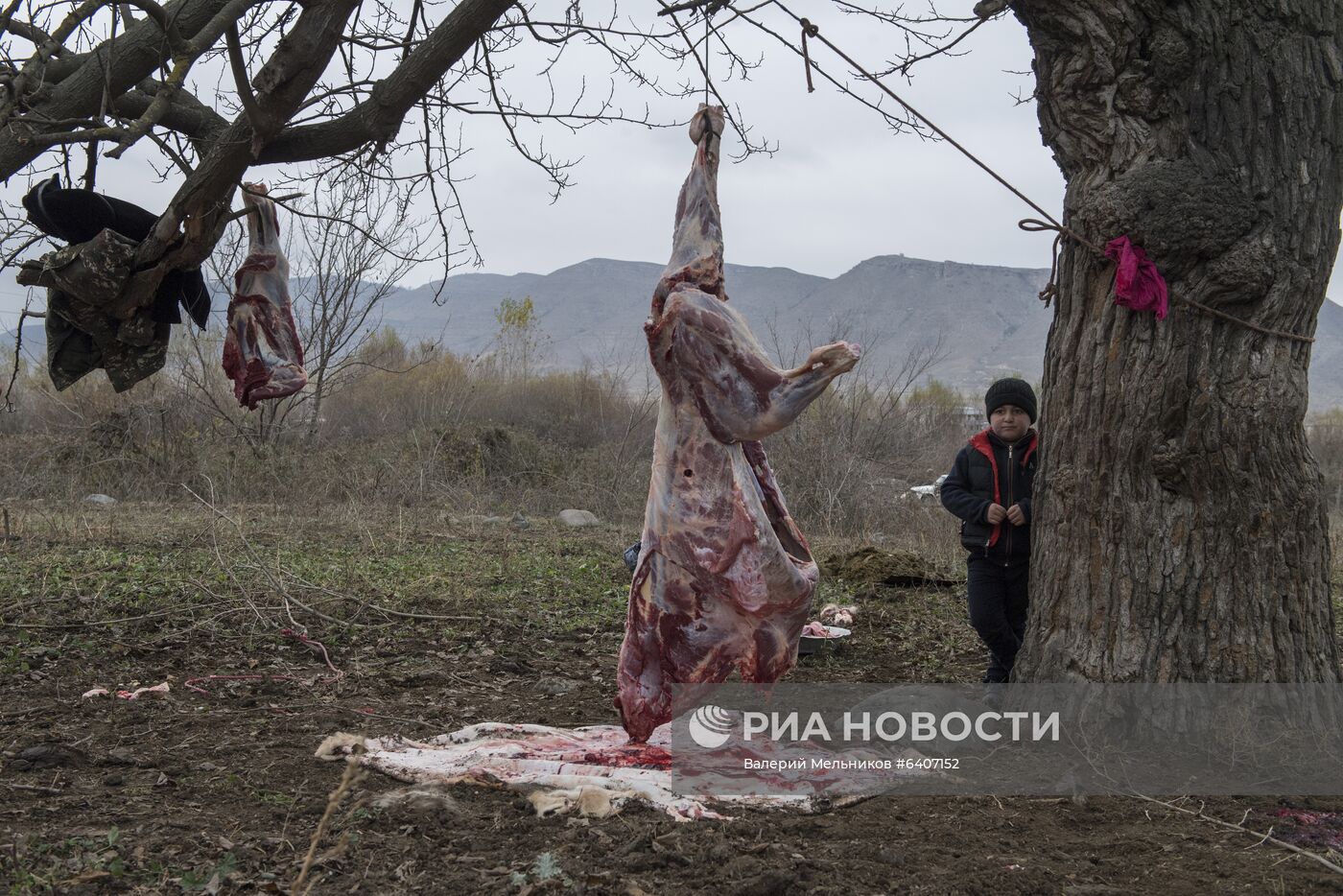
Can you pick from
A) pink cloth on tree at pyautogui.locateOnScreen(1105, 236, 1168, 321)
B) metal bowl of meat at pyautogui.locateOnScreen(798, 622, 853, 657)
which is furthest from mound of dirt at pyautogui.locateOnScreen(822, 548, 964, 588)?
pink cloth on tree at pyautogui.locateOnScreen(1105, 236, 1168, 321)

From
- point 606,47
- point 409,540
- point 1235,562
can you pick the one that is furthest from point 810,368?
point 409,540

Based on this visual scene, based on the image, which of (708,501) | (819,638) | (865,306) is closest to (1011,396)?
(819,638)

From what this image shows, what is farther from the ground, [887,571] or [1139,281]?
[1139,281]

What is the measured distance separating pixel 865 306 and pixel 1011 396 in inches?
5407

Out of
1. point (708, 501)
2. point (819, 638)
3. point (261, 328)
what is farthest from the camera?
point (819, 638)

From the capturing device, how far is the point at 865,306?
140 meters

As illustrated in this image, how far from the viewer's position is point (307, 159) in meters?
5.04

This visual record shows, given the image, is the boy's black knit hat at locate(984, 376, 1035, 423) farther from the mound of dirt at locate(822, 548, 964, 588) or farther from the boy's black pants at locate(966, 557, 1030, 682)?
the mound of dirt at locate(822, 548, 964, 588)

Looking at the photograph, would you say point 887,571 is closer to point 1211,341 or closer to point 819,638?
point 819,638

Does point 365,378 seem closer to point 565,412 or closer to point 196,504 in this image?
point 565,412

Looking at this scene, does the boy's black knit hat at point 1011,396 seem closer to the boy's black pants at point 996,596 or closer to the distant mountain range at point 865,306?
the boy's black pants at point 996,596

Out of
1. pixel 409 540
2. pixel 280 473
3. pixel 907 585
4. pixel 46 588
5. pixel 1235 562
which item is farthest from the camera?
pixel 280 473

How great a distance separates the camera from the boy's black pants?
547 centimetres

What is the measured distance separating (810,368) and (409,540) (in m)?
7.50
